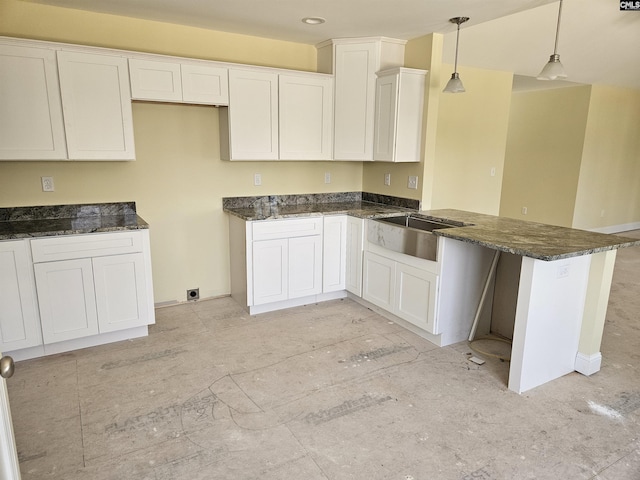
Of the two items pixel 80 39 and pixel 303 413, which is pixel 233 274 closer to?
pixel 303 413

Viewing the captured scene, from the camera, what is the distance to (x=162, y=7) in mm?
3055

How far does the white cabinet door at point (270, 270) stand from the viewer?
3.61m

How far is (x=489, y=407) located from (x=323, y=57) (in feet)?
10.7

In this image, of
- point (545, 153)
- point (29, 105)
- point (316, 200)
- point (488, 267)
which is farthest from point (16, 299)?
point (545, 153)

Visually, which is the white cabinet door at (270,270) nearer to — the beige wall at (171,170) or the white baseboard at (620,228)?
the beige wall at (171,170)

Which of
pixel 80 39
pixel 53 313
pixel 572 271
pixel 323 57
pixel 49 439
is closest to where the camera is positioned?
pixel 49 439

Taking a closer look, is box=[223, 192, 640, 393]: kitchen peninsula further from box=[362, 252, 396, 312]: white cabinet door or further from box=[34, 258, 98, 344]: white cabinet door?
box=[34, 258, 98, 344]: white cabinet door

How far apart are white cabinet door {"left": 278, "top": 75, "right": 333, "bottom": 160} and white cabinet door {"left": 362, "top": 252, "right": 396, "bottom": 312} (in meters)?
1.11

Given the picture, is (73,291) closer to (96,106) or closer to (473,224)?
(96,106)

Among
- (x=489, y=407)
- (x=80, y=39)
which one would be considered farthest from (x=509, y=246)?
(x=80, y=39)

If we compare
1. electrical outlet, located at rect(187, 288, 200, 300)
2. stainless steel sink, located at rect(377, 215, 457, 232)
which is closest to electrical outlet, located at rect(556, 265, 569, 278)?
stainless steel sink, located at rect(377, 215, 457, 232)

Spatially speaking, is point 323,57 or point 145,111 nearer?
point 145,111

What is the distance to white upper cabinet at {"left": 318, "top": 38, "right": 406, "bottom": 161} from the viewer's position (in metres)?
3.82

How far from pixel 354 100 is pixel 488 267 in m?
1.90
